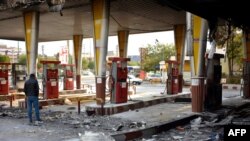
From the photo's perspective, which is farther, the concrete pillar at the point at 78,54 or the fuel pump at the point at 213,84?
the concrete pillar at the point at 78,54

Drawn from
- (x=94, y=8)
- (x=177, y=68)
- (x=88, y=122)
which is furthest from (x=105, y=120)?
(x=177, y=68)

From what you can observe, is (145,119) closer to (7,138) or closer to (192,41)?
(192,41)

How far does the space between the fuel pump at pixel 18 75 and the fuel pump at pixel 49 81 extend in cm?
825

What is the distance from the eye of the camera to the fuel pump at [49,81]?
1952cm

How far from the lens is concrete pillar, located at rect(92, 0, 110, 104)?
56.6 ft

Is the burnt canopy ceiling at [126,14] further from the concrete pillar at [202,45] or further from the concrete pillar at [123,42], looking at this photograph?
the concrete pillar at [202,45]

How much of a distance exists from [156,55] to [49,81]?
4853 cm

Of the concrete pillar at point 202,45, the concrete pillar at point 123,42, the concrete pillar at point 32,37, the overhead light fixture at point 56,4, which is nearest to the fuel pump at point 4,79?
the concrete pillar at point 32,37

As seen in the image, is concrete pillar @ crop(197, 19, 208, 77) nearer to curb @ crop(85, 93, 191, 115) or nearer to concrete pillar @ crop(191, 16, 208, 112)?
concrete pillar @ crop(191, 16, 208, 112)

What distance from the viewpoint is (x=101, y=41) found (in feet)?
57.1

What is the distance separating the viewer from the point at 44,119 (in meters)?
14.2

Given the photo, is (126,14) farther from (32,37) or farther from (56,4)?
(56,4)

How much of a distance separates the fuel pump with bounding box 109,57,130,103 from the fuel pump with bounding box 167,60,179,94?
6.60 metres

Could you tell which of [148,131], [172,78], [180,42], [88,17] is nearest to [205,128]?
[148,131]
